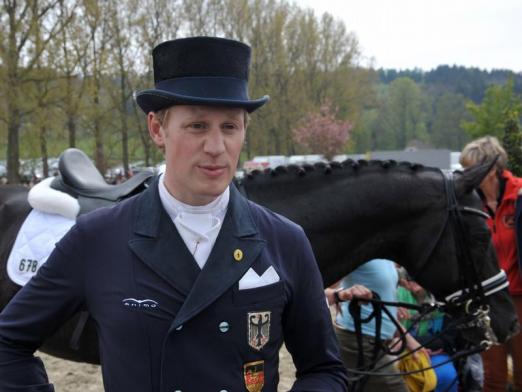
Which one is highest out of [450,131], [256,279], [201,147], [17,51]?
[17,51]

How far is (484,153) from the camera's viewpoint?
3738 mm

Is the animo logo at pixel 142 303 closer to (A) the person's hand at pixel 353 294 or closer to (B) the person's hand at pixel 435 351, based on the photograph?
(A) the person's hand at pixel 353 294

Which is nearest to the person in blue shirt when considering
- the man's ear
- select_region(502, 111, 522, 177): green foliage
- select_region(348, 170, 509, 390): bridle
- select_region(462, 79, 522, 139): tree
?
select_region(348, 170, 509, 390): bridle

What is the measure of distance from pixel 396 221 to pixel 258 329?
175cm

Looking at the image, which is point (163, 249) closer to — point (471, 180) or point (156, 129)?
point (156, 129)

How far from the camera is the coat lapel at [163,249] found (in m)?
1.28

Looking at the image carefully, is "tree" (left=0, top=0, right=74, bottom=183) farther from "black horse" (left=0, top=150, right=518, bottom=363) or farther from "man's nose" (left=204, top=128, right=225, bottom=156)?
"man's nose" (left=204, top=128, right=225, bottom=156)


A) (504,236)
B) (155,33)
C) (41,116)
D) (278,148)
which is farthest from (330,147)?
(504,236)

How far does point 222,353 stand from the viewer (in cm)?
127

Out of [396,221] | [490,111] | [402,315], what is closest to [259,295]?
[396,221]

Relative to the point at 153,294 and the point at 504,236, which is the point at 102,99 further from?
the point at 153,294

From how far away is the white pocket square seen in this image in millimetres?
1305

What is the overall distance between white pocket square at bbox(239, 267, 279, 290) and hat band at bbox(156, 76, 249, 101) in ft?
1.46

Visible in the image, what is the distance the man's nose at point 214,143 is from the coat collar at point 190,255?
0.20 metres
